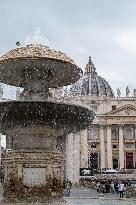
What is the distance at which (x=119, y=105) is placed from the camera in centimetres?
8369

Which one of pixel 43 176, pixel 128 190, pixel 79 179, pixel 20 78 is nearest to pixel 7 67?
pixel 20 78

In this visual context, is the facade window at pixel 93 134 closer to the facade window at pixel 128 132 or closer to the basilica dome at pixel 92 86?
the facade window at pixel 128 132

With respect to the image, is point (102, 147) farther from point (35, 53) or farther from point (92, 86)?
point (35, 53)

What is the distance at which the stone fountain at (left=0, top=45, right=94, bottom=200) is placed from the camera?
13.9 metres

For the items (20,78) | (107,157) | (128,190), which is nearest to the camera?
(20,78)

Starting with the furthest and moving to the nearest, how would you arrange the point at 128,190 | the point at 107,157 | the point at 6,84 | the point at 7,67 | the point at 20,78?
the point at 107,157
the point at 128,190
the point at 6,84
the point at 20,78
the point at 7,67

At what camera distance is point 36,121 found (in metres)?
14.7

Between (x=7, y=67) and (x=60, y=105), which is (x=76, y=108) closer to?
(x=60, y=105)

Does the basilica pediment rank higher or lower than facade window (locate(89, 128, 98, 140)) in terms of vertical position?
higher

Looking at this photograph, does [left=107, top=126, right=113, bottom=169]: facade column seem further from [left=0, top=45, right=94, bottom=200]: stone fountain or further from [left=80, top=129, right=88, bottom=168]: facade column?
[left=0, top=45, right=94, bottom=200]: stone fountain

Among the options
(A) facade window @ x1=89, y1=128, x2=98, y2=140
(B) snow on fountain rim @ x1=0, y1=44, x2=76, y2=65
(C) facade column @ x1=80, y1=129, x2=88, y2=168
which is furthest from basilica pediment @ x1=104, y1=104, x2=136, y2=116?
(B) snow on fountain rim @ x1=0, y1=44, x2=76, y2=65

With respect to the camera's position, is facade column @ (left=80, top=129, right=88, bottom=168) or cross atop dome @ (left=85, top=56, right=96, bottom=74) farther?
cross atop dome @ (left=85, top=56, right=96, bottom=74)

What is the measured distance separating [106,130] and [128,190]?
54.3 m

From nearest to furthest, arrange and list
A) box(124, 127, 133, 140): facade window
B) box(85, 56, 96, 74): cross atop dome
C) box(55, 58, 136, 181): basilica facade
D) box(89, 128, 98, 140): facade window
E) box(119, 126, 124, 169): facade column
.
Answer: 1. box(55, 58, 136, 181): basilica facade
2. box(119, 126, 124, 169): facade column
3. box(89, 128, 98, 140): facade window
4. box(124, 127, 133, 140): facade window
5. box(85, 56, 96, 74): cross atop dome
